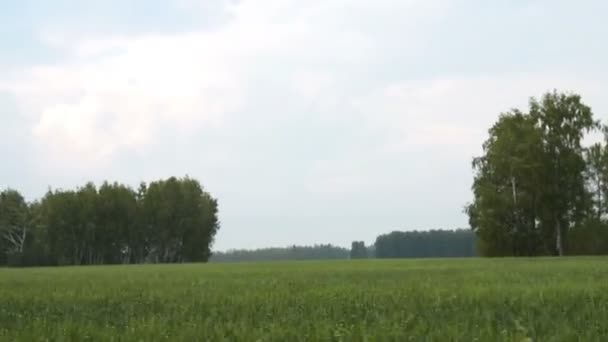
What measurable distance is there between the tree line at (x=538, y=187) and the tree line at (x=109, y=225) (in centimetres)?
6753

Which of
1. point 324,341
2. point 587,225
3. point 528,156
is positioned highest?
point 528,156

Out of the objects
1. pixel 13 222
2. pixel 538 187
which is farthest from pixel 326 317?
pixel 13 222

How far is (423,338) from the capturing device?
7176 millimetres

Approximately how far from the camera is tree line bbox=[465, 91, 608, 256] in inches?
2948

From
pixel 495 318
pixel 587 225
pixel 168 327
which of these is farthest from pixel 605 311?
pixel 587 225

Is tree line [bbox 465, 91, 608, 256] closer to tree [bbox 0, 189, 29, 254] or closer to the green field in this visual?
the green field

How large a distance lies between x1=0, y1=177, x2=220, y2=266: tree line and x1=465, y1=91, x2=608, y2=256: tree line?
67.5 metres

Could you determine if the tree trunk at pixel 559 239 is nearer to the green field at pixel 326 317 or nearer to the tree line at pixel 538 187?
the tree line at pixel 538 187

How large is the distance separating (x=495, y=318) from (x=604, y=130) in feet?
255

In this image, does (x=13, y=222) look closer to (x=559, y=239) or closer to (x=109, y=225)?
(x=109, y=225)

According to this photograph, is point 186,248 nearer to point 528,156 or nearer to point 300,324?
point 528,156

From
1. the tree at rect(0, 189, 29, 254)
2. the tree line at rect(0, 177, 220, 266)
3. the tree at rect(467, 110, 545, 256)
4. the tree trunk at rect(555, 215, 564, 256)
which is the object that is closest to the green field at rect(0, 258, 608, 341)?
the tree at rect(467, 110, 545, 256)

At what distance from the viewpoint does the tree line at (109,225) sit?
12588cm

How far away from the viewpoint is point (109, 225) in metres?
128
